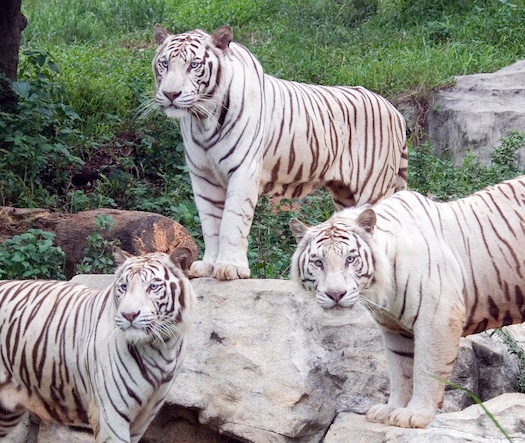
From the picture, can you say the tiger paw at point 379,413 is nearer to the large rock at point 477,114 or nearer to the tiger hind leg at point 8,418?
the tiger hind leg at point 8,418

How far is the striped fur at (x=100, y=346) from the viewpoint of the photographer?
405cm

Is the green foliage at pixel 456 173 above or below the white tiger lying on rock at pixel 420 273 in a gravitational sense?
below

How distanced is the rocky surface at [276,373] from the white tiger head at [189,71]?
0.90 m

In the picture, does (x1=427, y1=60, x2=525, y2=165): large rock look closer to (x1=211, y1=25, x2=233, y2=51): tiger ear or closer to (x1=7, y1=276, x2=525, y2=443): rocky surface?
(x1=7, y1=276, x2=525, y2=443): rocky surface

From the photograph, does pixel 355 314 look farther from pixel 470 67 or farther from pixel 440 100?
pixel 470 67

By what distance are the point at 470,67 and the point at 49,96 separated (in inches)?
152

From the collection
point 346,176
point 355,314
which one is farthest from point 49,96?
point 355,314

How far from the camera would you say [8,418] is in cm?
458

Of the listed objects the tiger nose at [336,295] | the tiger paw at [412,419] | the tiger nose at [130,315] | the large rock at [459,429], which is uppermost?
the tiger nose at [336,295]

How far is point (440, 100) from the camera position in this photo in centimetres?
855

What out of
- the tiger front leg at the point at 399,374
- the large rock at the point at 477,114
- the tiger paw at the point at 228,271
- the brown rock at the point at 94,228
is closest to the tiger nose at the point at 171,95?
the tiger paw at the point at 228,271

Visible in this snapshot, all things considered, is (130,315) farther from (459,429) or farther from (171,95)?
(459,429)

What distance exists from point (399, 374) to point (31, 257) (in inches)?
99.9

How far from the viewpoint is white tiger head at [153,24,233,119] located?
4.73 m
